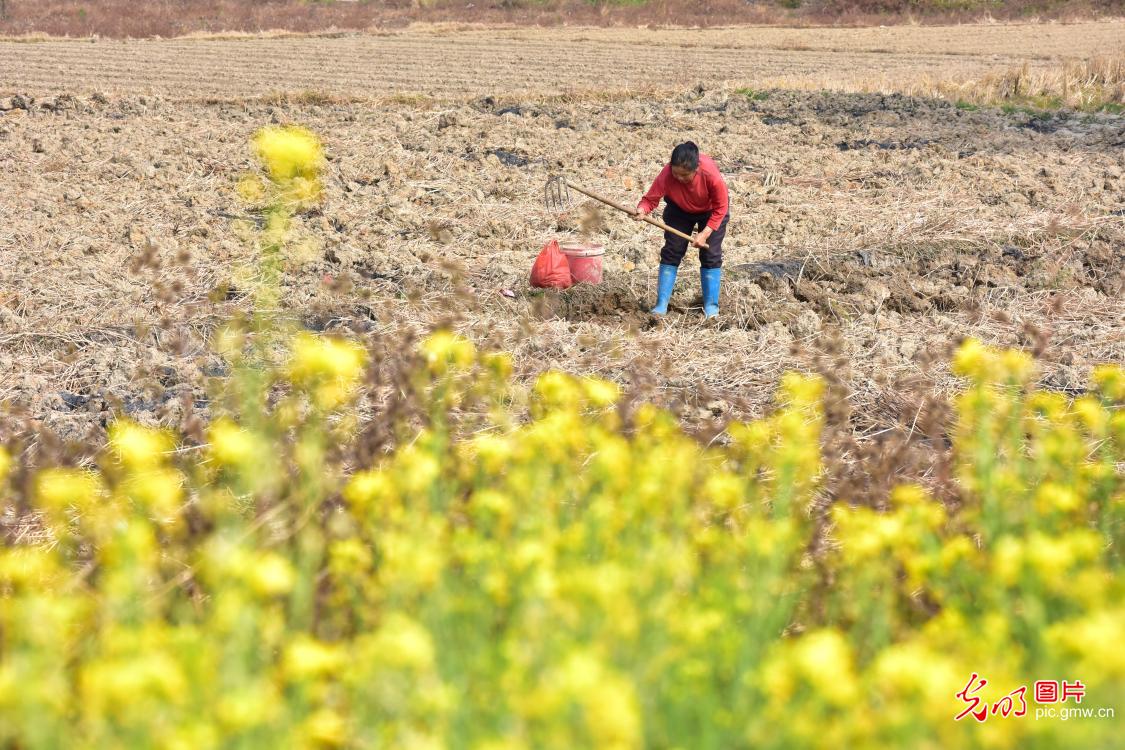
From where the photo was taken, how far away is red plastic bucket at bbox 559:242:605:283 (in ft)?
25.3

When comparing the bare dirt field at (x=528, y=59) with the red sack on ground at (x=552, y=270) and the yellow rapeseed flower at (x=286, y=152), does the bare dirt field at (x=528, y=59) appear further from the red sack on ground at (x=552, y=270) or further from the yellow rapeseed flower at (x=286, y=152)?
the yellow rapeseed flower at (x=286, y=152)

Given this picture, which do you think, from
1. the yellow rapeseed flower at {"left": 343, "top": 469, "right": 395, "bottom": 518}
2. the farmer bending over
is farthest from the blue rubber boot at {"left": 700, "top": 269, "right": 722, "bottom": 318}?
the yellow rapeseed flower at {"left": 343, "top": 469, "right": 395, "bottom": 518}

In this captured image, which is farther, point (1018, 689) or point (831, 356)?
point (831, 356)

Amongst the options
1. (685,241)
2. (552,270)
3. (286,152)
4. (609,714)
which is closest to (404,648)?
(609,714)

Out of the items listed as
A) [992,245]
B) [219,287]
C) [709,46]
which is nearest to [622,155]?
[992,245]

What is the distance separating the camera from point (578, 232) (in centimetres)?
933

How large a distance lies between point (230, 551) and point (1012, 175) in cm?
1066

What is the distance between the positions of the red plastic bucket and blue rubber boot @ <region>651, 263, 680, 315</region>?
0.54 metres

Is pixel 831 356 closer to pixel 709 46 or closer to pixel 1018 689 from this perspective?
pixel 1018 689

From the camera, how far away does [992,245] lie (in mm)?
8484

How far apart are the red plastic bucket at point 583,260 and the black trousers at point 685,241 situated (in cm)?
51

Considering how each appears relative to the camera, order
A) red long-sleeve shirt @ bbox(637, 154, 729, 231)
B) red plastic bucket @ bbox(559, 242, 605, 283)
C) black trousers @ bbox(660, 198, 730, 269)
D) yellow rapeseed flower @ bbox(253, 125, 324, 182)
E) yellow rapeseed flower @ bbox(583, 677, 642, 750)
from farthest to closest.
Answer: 1. red plastic bucket @ bbox(559, 242, 605, 283)
2. black trousers @ bbox(660, 198, 730, 269)
3. red long-sleeve shirt @ bbox(637, 154, 729, 231)
4. yellow rapeseed flower @ bbox(253, 125, 324, 182)
5. yellow rapeseed flower @ bbox(583, 677, 642, 750)

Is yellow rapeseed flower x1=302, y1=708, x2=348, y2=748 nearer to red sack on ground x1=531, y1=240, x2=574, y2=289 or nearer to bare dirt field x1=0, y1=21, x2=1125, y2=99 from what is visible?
red sack on ground x1=531, y1=240, x2=574, y2=289

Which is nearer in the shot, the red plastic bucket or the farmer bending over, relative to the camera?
the farmer bending over
